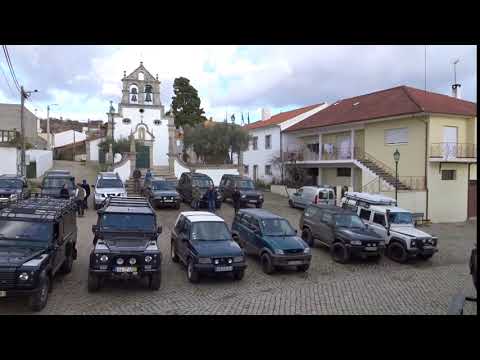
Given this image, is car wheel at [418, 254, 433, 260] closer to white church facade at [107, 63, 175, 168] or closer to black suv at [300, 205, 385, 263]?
black suv at [300, 205, 385, 263]

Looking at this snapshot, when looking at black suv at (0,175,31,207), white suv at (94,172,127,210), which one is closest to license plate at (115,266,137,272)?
white suv at (94,172,127,210)

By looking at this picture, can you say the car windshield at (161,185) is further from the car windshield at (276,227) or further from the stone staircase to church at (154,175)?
the car windshield at (276,227)

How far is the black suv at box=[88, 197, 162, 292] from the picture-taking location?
939cm

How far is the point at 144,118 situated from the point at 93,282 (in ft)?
110

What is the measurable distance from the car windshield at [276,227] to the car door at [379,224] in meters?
4.31

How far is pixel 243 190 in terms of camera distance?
2394 cm

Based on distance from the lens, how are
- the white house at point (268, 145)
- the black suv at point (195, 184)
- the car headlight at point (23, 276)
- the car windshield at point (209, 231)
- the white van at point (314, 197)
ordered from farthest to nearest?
the white house at point (268, 145) → the white van at point (314, 197) → the black suv at point (195, 184) → the car windshield at point (209, 231) → the car headlight at point (23, 276)

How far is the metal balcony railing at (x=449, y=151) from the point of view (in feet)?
79.5

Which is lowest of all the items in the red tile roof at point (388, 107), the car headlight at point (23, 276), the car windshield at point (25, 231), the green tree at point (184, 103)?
the car headlight at point (23, 276)

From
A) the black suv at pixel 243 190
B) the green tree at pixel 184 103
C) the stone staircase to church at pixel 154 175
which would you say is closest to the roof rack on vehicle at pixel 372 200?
the black suv at pixel 243 190

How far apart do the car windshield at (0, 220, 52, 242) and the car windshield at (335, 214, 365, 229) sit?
9676 millimetres

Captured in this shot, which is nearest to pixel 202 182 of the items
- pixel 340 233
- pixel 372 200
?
pixel 372 200

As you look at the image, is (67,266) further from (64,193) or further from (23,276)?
(64,193)
